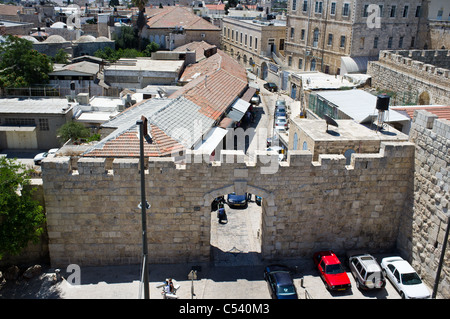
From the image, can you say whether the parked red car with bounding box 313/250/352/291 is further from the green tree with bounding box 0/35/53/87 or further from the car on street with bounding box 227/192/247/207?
the green tree with bounding box 0/35/53/87

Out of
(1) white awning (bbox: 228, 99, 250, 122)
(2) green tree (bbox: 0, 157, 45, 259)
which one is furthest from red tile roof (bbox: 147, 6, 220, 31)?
(2) green tree (bbox: 0, 157, 45, 259)

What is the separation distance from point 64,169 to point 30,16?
76.7 meters

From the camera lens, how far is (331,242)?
16719mm

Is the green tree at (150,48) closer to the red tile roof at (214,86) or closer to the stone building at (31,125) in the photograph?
the red tile roof at (214,86)

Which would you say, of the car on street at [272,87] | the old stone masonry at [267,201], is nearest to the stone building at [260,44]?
the car on street at [272,87]

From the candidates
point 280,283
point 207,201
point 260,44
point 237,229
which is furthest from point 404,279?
point 260,44

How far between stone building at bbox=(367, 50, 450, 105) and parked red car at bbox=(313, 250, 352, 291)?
17.1m

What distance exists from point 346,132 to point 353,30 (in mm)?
28833

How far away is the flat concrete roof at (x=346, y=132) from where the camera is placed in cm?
1705

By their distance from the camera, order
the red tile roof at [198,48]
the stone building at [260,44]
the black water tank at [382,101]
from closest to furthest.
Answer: the black water tank at [382,101] → the red tile roof at [198,48] → the stone building at [260,44]

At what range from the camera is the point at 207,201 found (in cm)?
1559

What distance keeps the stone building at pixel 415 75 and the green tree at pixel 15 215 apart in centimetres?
2510

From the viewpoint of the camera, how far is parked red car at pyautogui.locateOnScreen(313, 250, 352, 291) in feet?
48.9
